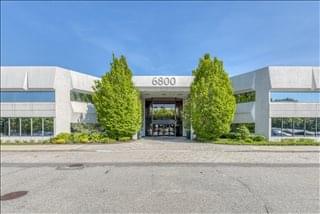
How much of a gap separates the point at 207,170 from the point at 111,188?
442cm

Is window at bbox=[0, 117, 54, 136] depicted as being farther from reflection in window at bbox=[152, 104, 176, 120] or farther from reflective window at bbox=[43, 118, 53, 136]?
reflection in window at bbox=[152, 104, 176, 120]

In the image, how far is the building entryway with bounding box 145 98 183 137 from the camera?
3391 cm

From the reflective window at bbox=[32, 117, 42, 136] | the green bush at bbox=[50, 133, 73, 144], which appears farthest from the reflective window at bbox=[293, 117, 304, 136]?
the reflective window at bbox=[32, 117, 42, 136]

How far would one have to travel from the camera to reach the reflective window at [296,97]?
21.8 metres

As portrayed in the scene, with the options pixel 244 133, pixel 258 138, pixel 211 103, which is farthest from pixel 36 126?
pixel 258 138

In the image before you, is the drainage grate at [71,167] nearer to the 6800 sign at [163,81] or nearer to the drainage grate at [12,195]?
the drainage grate at [12,195]

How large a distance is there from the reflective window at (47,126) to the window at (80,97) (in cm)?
309

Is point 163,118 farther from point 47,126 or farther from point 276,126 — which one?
point 47,126

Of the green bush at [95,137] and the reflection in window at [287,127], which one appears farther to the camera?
the reflection in window at [287,127]

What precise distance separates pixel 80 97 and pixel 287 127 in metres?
21.6

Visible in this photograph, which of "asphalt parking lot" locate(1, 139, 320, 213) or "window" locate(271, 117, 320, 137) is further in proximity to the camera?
"window" locate(271, 117, 320, 137)

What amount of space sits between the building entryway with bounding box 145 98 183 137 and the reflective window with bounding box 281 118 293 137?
1429cm

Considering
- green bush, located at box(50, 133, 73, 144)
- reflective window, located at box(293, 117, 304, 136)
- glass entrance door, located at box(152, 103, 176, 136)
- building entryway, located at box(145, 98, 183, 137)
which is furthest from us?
glass entrance door, located at box(152, 103, 176, 136)

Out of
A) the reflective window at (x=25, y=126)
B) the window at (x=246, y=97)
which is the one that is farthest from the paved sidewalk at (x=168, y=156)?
the window at (x=246, y=97)
